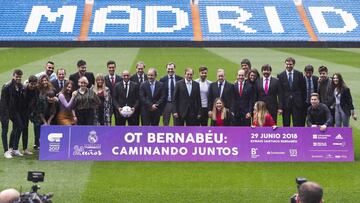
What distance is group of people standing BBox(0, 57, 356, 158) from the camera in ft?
42.8

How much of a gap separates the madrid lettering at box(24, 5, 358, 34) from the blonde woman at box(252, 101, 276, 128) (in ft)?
127

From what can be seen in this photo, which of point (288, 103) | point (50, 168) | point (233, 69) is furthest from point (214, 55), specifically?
point (50, 168)

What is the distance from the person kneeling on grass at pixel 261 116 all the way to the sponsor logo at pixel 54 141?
403 centimetres

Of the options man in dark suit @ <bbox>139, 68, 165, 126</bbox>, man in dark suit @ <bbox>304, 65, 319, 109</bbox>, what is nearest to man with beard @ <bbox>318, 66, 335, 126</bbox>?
man in dark suit @ <bbox>304, 65, 319, 109</bbox>

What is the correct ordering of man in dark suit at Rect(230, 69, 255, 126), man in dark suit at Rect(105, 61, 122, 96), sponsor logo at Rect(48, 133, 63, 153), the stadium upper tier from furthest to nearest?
the stadium upper tier, man in dark suit at Rect(105, 61, 122, 96), man in dark suit at Rect(230, 69, 255, 126), sponsor logo at Rect(48, 133, 63, 153)

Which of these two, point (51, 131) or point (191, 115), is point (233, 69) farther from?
point (51, 131)

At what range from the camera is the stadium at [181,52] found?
425 inches

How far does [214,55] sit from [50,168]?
27.4 m

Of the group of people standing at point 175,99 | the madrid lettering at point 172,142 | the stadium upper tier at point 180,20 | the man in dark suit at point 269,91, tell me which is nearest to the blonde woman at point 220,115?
the group of people standing at point 175,99

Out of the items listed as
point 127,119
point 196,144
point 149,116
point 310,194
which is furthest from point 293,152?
point 310,194

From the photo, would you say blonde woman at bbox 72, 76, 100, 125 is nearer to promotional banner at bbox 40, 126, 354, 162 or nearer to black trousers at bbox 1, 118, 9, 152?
promotional banner at bbox 40, 126, 354, 162

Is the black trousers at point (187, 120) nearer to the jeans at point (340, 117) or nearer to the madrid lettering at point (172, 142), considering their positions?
the madrid lettering at point (172, 142)

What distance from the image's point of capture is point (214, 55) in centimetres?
3884

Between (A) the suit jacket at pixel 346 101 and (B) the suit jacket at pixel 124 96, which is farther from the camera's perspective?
(B) the suit jacket at pixel 124 96
